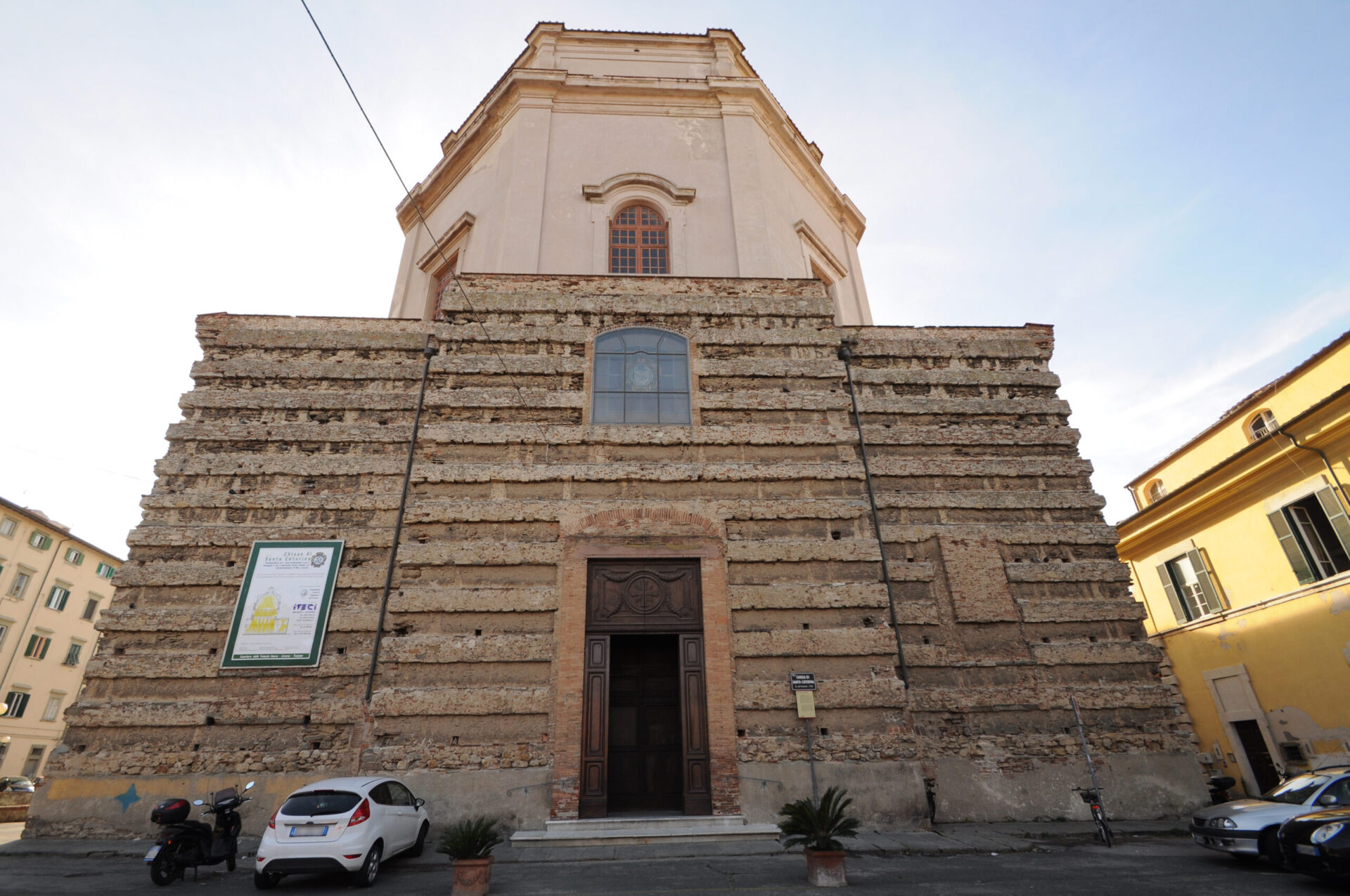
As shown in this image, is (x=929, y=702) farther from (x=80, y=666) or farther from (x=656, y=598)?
(x=80, y=666)

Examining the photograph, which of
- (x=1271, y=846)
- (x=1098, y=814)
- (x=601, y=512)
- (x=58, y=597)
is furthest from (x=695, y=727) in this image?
(x=58, y=597)

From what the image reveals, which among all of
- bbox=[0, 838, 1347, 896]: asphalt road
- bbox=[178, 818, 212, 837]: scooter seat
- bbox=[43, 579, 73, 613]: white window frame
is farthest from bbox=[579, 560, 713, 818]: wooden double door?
bbox=[43, 579, 73, 613]: white window frame

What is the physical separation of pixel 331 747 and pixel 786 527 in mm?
8126

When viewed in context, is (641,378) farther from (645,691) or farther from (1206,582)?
(1206,582)

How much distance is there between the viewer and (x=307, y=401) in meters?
13.0

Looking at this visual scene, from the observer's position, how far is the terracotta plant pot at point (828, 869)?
7188 millimetres

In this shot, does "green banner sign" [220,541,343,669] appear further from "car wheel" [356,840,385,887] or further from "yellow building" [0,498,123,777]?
"yellow building" [0,498,123,777]

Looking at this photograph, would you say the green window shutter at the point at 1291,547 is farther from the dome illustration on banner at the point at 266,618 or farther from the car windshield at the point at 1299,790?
the dome illustration on banner at the point at 266,618

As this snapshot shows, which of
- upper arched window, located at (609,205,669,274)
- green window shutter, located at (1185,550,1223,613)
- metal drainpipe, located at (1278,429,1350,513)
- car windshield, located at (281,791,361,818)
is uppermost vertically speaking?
upper arched window, located at (609,205,669,274)

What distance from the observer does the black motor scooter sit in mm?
7812

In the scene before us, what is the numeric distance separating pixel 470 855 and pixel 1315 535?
790 inches

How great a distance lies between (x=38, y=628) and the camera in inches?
1240

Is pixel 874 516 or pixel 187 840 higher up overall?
pixel 874 516

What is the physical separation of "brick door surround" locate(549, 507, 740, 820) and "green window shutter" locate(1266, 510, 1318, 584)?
50.0 ft
